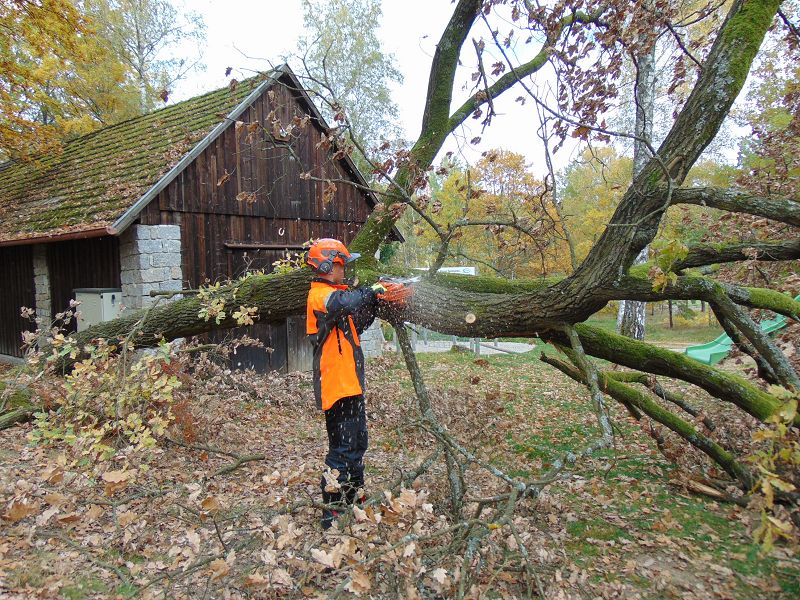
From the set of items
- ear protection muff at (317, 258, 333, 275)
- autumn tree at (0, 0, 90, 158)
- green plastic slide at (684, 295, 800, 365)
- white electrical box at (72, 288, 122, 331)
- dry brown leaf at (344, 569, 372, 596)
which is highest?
autumn tree at (0, 0, 90, 158)

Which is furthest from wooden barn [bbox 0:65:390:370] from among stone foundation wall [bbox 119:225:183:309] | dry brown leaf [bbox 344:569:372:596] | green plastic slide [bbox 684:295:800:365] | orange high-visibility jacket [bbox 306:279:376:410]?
green plastic slide [bbox 684:295:800:365]

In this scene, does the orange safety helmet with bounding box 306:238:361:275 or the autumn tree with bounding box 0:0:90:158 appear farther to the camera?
the autumn tree with bounding box 0:0:90:158

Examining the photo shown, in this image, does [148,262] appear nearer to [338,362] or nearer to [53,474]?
[53,474]

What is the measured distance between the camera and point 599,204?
23359 mm

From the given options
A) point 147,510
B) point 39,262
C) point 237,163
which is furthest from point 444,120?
point 39,262

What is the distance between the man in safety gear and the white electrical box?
6506 mm

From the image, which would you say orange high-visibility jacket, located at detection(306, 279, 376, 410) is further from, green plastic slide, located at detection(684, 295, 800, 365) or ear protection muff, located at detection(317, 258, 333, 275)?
green plastic slide, located at detection(684, 295, 800, 365)

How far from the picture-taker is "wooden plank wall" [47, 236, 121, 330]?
32.4 feet

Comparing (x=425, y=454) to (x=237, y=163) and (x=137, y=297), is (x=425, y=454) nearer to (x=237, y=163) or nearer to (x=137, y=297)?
(x=137, y=297)

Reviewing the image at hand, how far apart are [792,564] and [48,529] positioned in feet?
17.1

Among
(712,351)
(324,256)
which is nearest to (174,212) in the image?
(324,256)

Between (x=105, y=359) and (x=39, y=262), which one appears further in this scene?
(x=39, y=262)

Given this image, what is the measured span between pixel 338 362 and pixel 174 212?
265 inches

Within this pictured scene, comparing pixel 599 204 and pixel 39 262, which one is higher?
pixel 599 204
